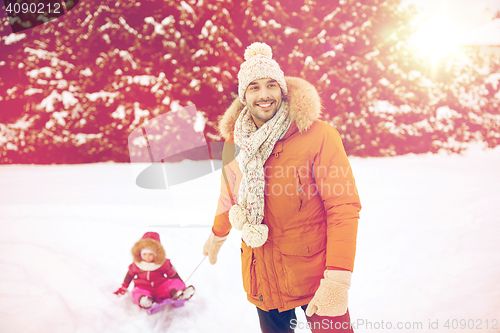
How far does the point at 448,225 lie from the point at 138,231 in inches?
124

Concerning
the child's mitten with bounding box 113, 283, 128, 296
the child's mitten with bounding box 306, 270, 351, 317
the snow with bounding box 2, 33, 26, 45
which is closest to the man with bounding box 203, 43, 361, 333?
the child's mitten with bounding box 306, 270, 351, 317

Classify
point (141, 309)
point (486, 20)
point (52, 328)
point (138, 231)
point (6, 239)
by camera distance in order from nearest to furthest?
point (52, 328)
point (141, 309)
point (6, 239)
point (138, 231)
point (486, 20)

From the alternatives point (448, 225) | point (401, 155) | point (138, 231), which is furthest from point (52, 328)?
point (401, 155)

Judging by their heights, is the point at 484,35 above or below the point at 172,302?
above

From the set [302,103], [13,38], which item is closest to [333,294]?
[302,103]

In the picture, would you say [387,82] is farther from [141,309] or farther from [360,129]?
[141,309]

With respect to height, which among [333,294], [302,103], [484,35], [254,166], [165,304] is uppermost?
[484,35]

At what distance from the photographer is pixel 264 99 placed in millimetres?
1046

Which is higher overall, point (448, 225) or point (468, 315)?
point (448, 225)

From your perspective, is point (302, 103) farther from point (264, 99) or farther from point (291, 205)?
point (291, 205)

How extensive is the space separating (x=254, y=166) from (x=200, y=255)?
1536 mm

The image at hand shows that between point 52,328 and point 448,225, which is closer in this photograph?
point 52,328

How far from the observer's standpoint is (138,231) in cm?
253

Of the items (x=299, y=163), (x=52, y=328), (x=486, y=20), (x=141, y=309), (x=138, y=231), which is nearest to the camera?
(x=299, y=163)
